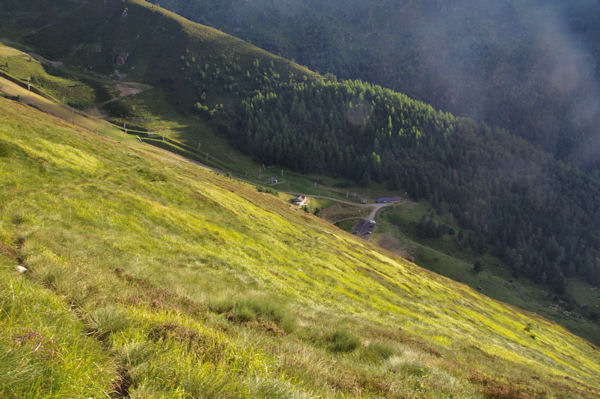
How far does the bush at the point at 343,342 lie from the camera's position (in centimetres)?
947

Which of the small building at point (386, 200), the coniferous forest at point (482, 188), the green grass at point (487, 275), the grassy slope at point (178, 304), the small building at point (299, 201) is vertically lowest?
the green grass at point (487, 275)

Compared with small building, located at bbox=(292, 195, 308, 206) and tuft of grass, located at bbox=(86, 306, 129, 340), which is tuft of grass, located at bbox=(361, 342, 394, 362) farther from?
small building, located at bbox=(292, 195, 308, 206)

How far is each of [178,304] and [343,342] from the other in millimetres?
5661

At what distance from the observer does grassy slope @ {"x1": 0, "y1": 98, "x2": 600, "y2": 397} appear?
3.67 metres

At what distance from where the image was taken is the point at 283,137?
598ft

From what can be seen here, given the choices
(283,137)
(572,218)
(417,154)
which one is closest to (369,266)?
(283,137)

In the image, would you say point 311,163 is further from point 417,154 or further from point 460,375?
point 460,375

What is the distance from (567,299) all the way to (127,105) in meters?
250

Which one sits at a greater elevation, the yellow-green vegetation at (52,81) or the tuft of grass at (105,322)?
the yellow-green vegetation at (52,81)

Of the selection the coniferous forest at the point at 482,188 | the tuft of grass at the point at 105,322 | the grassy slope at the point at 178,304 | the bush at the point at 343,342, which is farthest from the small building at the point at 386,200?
the tuft of grass at the point at 105,322

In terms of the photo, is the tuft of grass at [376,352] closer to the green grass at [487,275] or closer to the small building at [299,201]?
the small building at [299,201]

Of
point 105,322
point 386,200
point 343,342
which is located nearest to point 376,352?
point 343,342

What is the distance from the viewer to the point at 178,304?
27.2ft

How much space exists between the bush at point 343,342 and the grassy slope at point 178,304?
0.27ft
